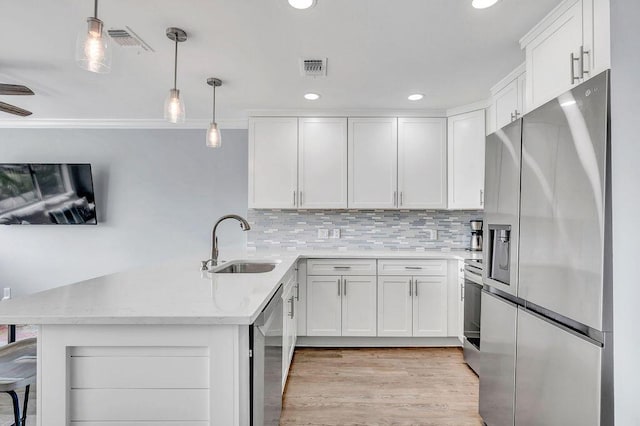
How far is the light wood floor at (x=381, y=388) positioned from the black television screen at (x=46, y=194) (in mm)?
3027

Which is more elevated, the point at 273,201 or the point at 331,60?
the point at 331,60

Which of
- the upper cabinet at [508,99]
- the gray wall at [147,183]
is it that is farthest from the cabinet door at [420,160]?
the gray wall at [147,183]

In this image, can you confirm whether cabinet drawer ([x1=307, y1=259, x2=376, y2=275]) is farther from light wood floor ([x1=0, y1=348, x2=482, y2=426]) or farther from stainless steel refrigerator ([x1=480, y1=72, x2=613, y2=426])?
stainless steel refrigerator ([x1=480, y1=72, x2=613, y2=426])

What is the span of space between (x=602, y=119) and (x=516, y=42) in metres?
1.34

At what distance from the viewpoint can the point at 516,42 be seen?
2.18 m

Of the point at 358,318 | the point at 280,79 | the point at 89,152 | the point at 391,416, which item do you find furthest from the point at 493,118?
the point at 89,152

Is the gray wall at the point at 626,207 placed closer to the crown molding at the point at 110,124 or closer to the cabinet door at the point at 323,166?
the cabinet door at the point at 323,166

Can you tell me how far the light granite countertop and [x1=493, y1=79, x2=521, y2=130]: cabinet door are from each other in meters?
2.20

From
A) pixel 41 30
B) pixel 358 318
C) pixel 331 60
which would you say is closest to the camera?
pixel 41 30

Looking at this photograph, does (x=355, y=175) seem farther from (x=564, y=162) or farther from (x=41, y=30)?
(x=41, y=30)

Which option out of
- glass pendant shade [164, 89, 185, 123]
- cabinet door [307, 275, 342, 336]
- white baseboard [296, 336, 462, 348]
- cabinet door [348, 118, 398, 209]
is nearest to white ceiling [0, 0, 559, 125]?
cabinet door [348, 118, 398, 209]

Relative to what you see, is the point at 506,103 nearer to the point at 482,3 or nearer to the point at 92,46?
the point at 482,3

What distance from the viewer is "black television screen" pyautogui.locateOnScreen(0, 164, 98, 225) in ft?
12.9

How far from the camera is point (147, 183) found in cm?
405
